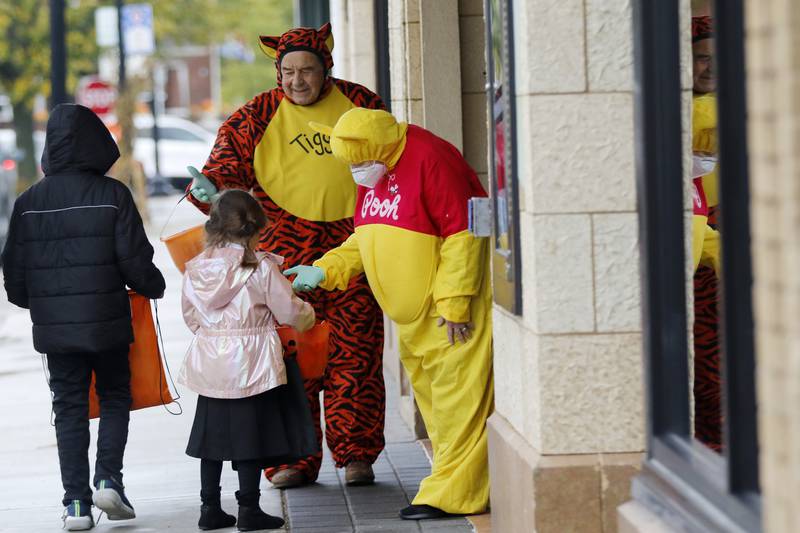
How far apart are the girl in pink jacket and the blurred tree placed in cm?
2773

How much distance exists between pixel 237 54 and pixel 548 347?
2166 inches

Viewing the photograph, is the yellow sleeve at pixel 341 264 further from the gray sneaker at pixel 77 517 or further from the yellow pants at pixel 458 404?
the gray sneaker at pixel 77 517

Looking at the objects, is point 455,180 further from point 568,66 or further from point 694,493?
point 694,493

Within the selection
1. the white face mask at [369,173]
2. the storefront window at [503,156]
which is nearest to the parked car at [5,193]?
the white face mask at [369,173]

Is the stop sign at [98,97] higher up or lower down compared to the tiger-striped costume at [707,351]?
higher up

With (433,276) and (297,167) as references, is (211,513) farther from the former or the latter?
(297,167)

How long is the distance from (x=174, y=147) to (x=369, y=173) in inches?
1338

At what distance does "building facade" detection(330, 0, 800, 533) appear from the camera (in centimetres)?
304

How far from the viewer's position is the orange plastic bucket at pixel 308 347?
5512 mm

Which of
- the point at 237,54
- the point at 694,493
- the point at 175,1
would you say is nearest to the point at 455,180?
the point at 694,493

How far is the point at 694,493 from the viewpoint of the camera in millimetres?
3459

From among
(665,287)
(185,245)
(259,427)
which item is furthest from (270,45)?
(665,287)

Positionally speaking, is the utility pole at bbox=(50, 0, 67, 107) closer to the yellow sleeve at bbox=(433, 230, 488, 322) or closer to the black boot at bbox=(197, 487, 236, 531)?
the black boot at bbox=(197, 487, 236, 531)

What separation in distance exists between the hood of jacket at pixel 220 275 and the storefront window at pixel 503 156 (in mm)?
977
